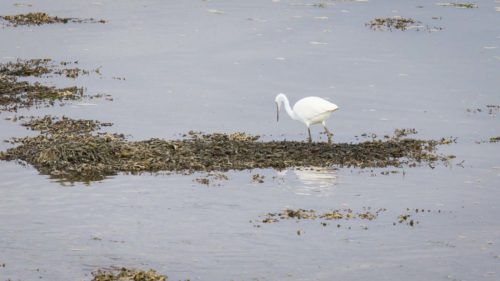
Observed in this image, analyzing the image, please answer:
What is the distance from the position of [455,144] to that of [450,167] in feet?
8.58

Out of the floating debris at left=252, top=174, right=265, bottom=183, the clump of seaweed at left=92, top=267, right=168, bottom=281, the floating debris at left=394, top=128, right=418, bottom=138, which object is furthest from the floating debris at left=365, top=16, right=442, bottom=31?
the clump of seaweed at left=92, top=267, right=168, bottom=281

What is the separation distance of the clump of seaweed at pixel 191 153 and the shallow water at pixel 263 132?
59cm

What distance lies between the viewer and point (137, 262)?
57.7 ft

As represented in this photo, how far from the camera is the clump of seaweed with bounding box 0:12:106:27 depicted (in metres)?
49.1

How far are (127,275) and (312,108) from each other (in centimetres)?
1153

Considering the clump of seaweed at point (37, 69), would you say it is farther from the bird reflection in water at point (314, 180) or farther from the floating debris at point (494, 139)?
the floating debris at point (494, 139)

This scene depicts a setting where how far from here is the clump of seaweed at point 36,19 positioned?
49125 mm

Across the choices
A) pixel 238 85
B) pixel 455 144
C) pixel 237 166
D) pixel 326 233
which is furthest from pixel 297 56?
pixel 326 233

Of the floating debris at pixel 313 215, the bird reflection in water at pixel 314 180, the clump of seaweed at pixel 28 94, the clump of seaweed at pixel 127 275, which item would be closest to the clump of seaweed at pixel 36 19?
the clump of seaweed at pixel 28 94

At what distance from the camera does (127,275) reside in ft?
54.9

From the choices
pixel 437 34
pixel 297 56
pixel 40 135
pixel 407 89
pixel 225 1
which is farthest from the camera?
pixel 225 1

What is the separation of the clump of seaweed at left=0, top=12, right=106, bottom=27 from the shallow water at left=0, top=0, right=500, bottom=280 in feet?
4.16

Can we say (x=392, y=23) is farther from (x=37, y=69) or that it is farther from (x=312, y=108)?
(x=312, y=108)

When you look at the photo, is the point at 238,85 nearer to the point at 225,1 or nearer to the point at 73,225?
the point at 73,225
